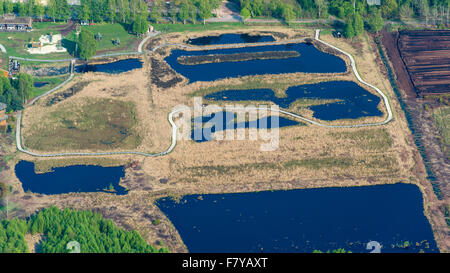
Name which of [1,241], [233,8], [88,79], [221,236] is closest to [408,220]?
[221,236]

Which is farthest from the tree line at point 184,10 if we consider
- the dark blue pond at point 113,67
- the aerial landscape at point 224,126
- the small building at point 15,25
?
the small building at point 15,25

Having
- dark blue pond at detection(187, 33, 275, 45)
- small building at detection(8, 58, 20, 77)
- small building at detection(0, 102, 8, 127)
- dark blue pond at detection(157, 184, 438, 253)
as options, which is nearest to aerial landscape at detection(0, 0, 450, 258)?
dark blue pond at detection(157, 184, 438, 253)

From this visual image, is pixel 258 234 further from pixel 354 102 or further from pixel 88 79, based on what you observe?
pixel 88 79

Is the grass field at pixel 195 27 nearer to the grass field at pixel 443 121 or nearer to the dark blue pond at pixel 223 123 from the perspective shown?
the dark blue pond at pixel 223 123

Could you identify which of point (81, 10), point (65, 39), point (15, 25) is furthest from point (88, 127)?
point (15, 25)

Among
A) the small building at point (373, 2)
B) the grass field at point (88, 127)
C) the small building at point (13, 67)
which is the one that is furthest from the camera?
the small building at point (373, 2)
